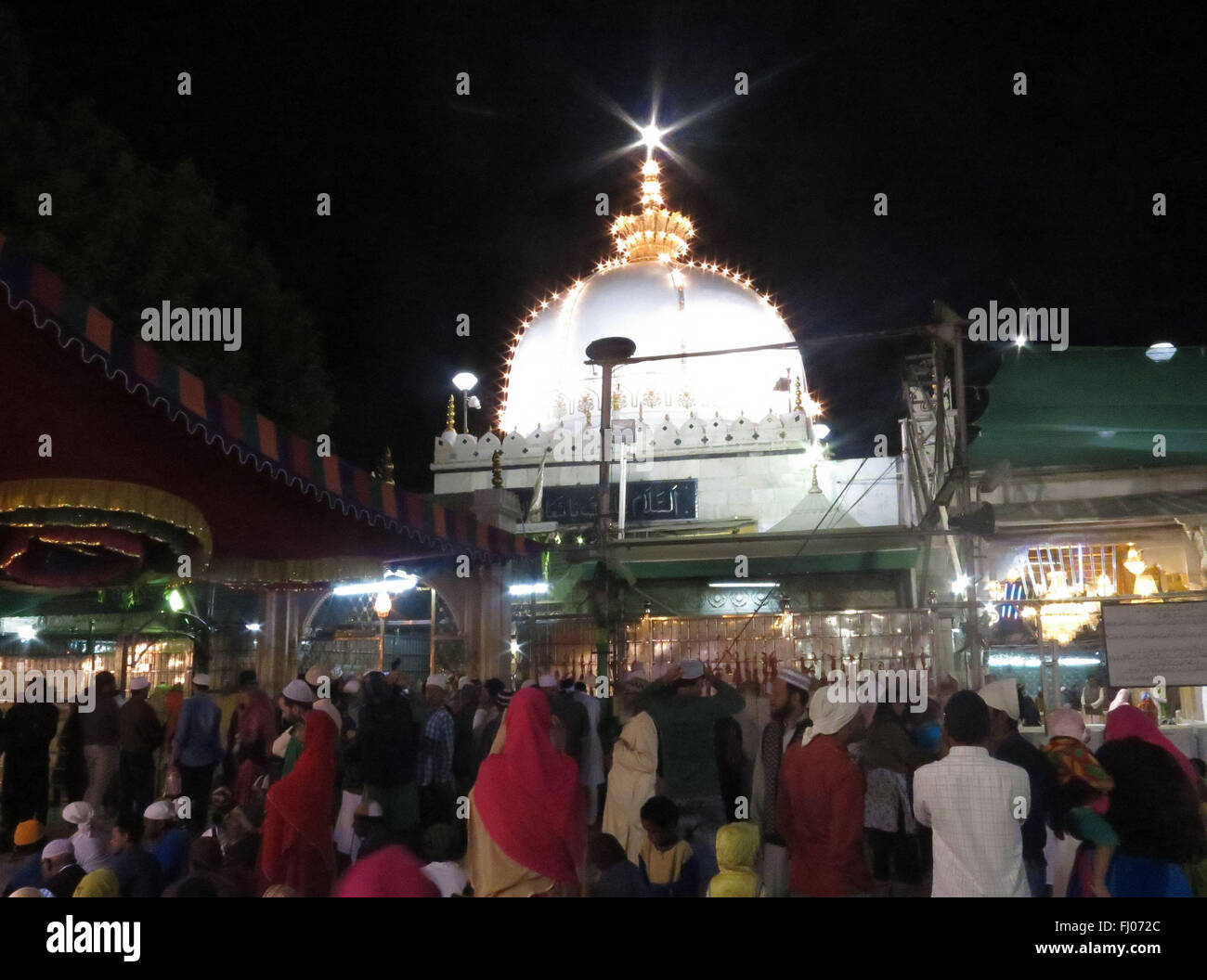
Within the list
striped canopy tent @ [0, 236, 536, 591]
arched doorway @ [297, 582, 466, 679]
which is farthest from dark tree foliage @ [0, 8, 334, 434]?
striped canopy tent @ [0, 236, 536, 591]

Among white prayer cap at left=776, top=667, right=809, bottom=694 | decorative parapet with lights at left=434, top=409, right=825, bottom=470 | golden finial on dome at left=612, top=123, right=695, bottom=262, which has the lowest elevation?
white prayer cap at left=776, top=667, right=809, bottom=694

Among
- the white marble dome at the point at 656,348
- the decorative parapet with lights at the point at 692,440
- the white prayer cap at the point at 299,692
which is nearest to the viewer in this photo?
the white prayer cap at the point at 299,692

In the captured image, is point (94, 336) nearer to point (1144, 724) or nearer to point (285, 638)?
point (1144, 724)

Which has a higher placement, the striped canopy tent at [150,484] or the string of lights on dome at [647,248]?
the string of lights on dome at [647,248]

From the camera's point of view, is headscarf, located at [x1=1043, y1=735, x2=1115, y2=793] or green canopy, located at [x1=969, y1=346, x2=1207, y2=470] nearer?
headscarf, located at [x1=1043, y1=735, x2=1115, y2=793]

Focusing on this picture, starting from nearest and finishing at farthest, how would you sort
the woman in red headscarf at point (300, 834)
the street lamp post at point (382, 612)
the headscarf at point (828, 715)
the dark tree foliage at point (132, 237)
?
the headscarf at point (828, 715) < the woman in red headscarf at point (300, 834) < the street lamp post at point (382, 612) < the dark tree foliage at point (132, 237)

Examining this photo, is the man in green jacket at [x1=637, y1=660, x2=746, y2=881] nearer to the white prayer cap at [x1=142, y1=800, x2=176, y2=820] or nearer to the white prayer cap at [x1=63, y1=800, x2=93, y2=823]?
the white prayer cap at [x1=142, y1=800, x2=176, y2=820]

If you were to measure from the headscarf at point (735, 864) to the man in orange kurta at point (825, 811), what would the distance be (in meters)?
0.50

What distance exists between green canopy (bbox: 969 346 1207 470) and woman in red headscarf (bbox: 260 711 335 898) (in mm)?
9005

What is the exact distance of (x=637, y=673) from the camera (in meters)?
9.60

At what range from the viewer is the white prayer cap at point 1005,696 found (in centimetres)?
593

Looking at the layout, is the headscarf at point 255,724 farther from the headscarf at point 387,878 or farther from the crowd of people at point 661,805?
the headscarf at point 387,878

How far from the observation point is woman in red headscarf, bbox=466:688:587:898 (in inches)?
202

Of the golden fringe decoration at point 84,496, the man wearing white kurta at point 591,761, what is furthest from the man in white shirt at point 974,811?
the golden fringe decoration at point 84,496
